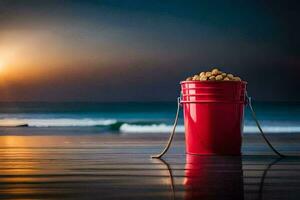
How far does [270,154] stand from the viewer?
471 centimetres

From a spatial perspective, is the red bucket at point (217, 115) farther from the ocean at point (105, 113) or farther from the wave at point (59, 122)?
the ocean at point (105, 113)

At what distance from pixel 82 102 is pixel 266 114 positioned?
3952 millimetres

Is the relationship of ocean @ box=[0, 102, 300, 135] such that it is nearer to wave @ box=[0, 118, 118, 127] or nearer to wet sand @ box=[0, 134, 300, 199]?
wave @ box=[0, 118, 118, 127]

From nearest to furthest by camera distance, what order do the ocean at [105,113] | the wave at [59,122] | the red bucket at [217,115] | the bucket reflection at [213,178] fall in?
the bucket reflection at [213,178] < the red bucket at [217,115] < the wave at [59,122] < the ocean at [105,113]

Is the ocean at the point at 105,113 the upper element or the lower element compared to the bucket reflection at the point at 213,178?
lower

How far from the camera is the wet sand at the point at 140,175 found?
2.59 metres

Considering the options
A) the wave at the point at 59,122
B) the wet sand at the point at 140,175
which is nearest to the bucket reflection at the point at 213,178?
the wet sand at the point at 140,175

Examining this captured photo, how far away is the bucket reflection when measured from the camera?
8.43 feet

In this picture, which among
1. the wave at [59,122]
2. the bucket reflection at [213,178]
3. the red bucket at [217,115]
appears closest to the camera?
the bucket reflection at [213,178]

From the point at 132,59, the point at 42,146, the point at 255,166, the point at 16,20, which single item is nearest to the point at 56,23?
the point at 16,20

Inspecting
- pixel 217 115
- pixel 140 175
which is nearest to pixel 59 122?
pixel 217 115

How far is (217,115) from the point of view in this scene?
449cm

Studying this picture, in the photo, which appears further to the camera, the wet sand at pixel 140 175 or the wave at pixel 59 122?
the wave at pixel 59 122

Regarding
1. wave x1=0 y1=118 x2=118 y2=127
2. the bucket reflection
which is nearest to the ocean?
wave x1=0 y1=118 x2=118 y2=127
